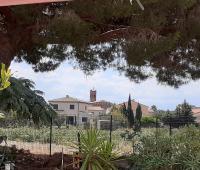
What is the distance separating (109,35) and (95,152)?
13.0 feet

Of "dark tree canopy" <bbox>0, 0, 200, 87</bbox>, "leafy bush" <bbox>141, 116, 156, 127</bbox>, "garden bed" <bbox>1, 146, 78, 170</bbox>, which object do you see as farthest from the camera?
"leafy bush" <bbox>141, 116, 156, 127</bbox>

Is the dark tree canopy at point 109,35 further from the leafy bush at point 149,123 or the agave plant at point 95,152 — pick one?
the leafy bush at point 149,123

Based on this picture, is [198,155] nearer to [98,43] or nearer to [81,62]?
[98,43]

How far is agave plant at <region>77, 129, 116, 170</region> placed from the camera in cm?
991

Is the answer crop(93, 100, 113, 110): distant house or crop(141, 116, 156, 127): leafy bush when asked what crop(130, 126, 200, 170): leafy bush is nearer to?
crop(141, 116, 156, 127): leafy bush

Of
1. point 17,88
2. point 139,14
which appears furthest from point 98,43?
point 17,88

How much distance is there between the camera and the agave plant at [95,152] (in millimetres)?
9906

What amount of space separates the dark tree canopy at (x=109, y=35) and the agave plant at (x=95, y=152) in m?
2.43

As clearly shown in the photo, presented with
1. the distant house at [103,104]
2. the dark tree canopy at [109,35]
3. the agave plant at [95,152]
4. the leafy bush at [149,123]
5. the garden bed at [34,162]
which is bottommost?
the garden bed at [34,162]

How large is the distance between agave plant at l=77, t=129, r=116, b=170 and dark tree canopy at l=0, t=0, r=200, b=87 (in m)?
2.43

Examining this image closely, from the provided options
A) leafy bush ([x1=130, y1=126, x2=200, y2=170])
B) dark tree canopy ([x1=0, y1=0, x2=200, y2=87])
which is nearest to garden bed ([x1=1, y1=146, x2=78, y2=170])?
leafy bush ([x1=130, y1=126, x2=200, y2=170])

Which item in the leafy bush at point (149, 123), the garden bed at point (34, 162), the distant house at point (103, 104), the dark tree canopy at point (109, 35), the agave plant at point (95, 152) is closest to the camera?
the agave plant at point (95, 152)

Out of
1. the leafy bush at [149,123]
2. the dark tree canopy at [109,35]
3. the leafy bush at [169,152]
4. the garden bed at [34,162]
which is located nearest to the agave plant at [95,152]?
the leafy bush at [169,152]

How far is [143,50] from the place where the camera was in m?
11.5
